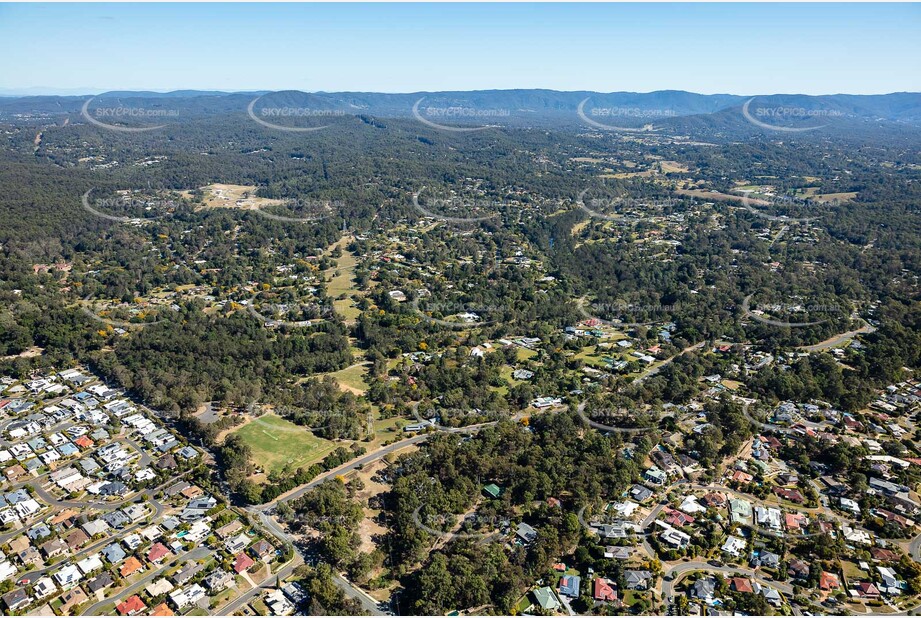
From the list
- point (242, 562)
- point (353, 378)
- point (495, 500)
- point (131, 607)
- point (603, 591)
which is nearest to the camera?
point (131, 607)

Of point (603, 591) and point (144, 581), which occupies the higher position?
point (603, 591)

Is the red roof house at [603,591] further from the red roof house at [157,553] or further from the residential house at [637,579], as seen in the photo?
the red roof house at [157,553]

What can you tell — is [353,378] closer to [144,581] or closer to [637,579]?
[144,581]

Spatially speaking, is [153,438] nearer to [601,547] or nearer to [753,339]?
[601,547]

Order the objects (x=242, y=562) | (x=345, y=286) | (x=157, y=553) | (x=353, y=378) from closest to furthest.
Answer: (x=242, y=562) → (x=157, y=553) → (x=353, y=378) → (x=345, y=286)

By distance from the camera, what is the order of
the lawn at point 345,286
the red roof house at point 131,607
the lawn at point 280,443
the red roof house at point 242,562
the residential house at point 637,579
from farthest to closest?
the lawn at point 345,286 < the lawn at point 280,443 < the red roof house at point 242,562 < the residential house at point 637,579 < the red roof house at point 131,607

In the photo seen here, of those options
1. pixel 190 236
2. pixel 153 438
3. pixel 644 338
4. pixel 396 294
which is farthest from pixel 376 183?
pixel 153 438

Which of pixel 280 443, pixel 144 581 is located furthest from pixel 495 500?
pixel 144 581

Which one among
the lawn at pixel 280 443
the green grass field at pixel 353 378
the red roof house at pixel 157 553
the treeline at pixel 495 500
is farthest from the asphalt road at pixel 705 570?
the green grass field at pixel 353 378
